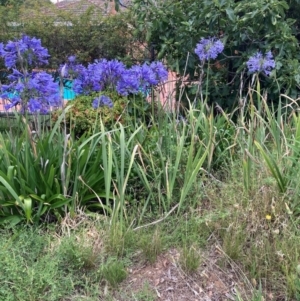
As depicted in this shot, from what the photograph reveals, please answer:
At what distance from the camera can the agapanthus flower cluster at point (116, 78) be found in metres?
3.33

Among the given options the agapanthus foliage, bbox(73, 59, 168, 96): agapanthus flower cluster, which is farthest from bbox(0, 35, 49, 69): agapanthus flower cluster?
bbox(73, 59, 168, 96): agapanthus flower cluster

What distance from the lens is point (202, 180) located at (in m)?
2.98

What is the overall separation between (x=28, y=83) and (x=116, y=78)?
0.83 metres

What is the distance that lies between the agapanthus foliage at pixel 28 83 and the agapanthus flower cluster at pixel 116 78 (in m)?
0.42

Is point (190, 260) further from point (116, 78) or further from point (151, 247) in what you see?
point (116, 78)

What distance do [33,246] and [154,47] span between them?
12.2ft

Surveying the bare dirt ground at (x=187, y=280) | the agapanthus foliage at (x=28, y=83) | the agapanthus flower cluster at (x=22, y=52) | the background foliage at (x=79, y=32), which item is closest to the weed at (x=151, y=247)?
the bare dirt ground at (x=187, y=280)

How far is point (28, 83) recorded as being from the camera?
277cm

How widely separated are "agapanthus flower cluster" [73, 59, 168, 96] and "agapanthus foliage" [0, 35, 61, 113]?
16.4 inches

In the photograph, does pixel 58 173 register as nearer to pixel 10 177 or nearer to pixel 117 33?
pixel 10 177

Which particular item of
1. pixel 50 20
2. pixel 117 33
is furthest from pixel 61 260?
pixel 50 20

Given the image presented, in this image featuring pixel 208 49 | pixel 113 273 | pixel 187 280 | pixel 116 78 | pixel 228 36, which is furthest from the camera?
pixel 228 36

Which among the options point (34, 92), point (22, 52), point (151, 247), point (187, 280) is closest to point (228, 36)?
point (22, 52)

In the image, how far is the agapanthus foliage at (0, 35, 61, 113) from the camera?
2.79 meters
